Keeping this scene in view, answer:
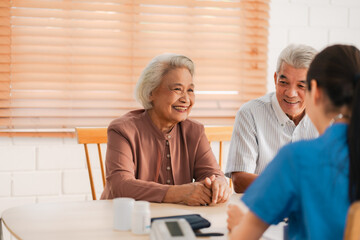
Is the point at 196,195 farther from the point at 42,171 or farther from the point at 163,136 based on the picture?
the point at 42,171

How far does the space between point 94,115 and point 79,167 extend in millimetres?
296

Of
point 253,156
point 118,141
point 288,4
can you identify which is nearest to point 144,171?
point 118,141

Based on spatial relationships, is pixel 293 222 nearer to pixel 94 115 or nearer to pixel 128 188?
pixel 128 188

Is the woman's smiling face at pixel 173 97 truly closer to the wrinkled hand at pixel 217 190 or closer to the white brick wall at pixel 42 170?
the wrinkled hand at pixel 217 190

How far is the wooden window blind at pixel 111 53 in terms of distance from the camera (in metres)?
2.43

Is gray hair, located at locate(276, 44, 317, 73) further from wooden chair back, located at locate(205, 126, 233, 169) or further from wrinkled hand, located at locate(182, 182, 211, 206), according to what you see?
wrinkled hand, located at locate(182, 182, 211, 206)

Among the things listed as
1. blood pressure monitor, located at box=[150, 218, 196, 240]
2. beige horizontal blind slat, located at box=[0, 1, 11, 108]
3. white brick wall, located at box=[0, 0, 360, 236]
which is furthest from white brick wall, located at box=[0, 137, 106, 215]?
blood pressure monitor, located at box=[150, 218, 196, 240]

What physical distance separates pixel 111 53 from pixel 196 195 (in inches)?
49.2

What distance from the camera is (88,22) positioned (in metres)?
2.49

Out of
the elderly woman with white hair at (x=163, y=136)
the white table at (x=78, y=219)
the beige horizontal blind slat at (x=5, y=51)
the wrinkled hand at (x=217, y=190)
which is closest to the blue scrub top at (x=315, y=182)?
the white table at (x=78, y=219)

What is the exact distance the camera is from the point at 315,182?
770 millimetres

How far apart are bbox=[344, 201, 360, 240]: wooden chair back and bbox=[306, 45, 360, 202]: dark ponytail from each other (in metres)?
0.10

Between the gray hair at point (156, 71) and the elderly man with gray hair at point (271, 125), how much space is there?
1.15 feet

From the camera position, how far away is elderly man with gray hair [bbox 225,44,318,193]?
1.90 metres
